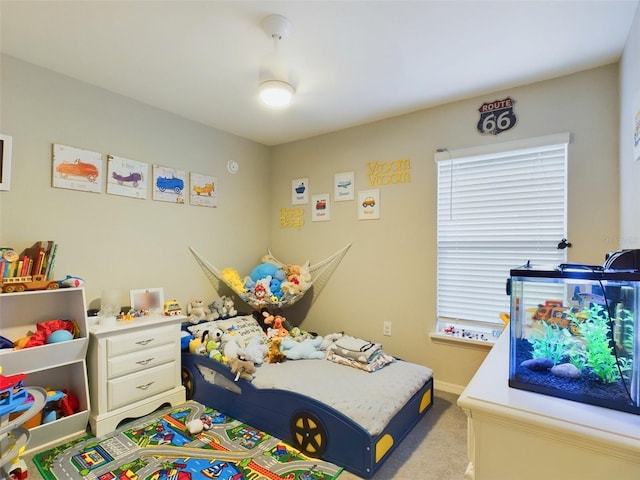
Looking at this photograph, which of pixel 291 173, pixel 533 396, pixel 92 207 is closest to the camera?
pixel 533 396

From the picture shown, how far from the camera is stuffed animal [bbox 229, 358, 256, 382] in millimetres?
2100

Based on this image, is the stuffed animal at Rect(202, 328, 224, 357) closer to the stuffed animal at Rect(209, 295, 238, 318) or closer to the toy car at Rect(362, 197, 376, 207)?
the stuffed animal at Rect(209, 295, 238, 318)

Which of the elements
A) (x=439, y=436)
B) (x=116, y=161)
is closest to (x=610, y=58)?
(x=439, y=436)

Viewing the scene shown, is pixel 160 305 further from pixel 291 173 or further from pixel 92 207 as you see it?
pixel 291 173

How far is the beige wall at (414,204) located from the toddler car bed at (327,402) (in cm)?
58

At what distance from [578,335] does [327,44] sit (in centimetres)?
177

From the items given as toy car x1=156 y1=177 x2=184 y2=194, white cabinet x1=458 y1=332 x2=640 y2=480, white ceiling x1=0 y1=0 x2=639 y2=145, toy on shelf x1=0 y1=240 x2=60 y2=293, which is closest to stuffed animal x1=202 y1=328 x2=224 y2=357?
toy on shelf x1=0 y1=240 x2=60 y2=293

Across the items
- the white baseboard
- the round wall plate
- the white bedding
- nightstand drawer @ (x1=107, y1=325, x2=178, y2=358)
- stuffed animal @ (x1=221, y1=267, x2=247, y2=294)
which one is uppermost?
the round wall plate

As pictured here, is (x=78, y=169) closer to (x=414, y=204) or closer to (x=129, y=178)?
(x=129, y=178)

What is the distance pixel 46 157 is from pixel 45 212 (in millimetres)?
359

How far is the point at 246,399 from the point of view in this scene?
2072mm

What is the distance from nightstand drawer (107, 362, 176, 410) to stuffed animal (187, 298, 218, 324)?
0.48 meters

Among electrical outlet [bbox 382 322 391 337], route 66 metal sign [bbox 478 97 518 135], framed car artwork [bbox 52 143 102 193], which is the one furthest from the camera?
electrical outlet [bbox 382 322 391 337]

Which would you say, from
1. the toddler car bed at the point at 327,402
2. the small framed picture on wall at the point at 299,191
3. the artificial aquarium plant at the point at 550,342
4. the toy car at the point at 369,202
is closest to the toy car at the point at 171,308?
the toddler car bed at the point at 327,402
